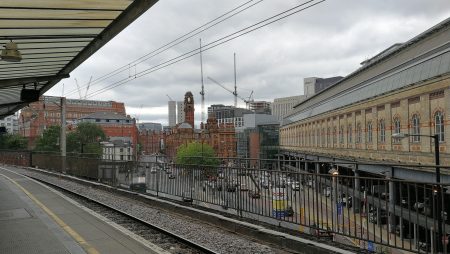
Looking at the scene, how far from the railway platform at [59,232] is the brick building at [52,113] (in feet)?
319

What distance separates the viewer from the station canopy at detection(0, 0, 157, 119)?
793 centimetres

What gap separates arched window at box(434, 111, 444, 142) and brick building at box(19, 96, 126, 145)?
86312mm

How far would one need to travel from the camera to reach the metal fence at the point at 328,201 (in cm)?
573

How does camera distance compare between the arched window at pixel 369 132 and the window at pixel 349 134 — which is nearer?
the arched window at pixel 369 132

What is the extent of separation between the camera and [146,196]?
1498cm

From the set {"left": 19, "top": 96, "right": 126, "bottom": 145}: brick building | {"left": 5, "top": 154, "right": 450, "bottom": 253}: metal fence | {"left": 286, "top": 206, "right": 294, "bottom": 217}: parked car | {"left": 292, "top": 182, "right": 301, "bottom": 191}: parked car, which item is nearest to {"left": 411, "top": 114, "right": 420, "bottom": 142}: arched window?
{"left": 5, "top": 154, "right": 450, "bottom": 253}: metal fence

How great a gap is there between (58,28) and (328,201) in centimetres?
695

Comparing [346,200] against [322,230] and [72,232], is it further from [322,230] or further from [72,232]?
[72,232]

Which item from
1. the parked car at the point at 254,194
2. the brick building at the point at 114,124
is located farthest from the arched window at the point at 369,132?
the brick building at the point at 114,124

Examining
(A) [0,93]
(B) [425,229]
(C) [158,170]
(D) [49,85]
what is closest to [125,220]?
(C) [158,170]

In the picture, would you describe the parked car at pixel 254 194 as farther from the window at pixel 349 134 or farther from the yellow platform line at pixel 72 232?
the window at pixel 349 134

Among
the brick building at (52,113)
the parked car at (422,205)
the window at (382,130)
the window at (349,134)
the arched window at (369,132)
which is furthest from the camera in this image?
the brick building at (52,113)

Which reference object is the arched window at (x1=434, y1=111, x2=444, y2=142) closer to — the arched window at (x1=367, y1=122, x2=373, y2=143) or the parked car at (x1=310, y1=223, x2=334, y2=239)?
the arched window at (x1=367, y1=122, x2=373, y2=143)

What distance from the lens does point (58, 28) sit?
954 cm
